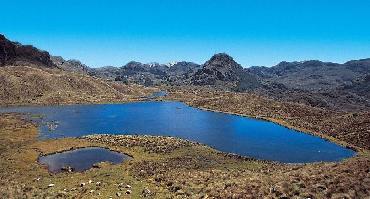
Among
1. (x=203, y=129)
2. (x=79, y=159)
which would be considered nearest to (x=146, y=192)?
(x=79, y=159)

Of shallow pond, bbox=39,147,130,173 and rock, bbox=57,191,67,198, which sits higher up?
rock, bbox=57,191,67,198

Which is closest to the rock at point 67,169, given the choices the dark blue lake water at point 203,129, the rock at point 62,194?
the rock at point 62,194

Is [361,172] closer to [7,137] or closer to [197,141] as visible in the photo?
[197,141]

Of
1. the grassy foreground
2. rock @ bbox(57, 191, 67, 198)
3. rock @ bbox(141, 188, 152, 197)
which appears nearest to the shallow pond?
the grassy foreground

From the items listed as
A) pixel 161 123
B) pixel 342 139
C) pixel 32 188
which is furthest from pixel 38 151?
pixel 342 139

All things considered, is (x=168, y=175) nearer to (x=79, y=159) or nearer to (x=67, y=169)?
(x=67, y=169)

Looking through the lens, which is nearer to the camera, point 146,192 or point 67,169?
point 146,192

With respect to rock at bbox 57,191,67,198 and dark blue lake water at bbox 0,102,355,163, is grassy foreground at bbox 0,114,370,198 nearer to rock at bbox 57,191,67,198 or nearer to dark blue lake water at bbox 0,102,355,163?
rock at bbox 57,191,67,198

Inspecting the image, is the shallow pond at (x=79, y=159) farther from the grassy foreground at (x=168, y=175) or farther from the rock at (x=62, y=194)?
the rock at (x=62, y=194)
